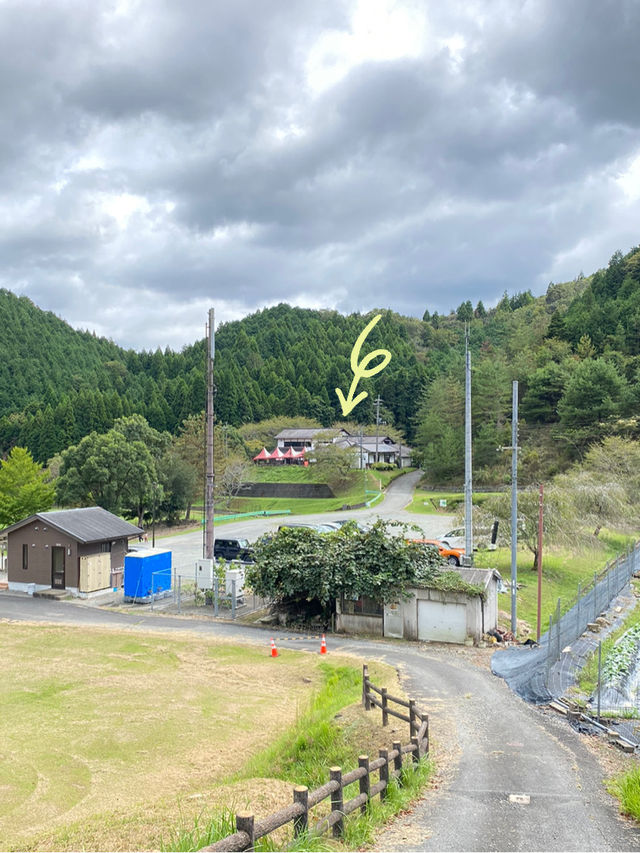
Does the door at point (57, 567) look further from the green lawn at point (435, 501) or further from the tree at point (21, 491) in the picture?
the green lawn at point (435, 501)

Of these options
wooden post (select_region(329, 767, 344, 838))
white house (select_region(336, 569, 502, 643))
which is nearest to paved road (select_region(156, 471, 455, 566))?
white house (select_region(336, 569, 502, 643))

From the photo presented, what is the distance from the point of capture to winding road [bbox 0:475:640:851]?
6938mm

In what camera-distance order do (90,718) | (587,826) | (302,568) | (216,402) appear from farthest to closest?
(216,402) → (302,568) → (90,718) → (587,826)

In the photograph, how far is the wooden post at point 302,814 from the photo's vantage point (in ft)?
19.4

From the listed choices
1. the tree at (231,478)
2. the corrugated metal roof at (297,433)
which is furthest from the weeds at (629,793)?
the corrugated metal roof at (297,433)

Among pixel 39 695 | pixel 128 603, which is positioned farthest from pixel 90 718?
pixel 128 603

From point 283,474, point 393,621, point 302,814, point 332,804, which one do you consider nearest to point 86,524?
point 393,621

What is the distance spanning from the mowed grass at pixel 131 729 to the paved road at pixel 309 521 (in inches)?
578

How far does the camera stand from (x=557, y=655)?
14.9 m

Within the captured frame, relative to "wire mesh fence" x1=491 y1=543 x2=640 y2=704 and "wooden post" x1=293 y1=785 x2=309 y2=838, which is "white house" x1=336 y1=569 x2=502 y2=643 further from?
"wooden post" x1=293 y1=785 x2=309 y2=838

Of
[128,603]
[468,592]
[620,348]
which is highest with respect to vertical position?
[620,348]

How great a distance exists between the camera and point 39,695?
1466 cm

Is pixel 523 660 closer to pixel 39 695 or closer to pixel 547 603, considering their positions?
pixel 547 603

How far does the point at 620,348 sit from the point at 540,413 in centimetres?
1303
